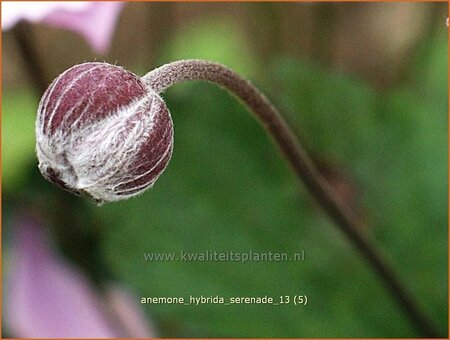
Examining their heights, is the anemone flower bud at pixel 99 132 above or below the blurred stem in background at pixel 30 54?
above

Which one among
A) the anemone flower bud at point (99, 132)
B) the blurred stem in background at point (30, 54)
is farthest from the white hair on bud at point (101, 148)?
the blurred stem in background at point (30, 54)

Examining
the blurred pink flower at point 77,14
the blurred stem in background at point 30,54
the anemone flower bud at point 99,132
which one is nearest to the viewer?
the anemone flower bud at point 99,132

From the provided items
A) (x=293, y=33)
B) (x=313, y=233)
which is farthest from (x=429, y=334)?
(x=293, y=33)

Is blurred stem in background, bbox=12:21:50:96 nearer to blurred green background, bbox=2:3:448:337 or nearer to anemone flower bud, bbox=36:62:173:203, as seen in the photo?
blurred green background, bbox=2:3:448:337

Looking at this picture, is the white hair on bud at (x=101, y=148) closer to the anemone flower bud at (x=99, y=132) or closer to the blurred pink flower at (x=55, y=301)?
the anemone flower bud at (x=99, y=132)

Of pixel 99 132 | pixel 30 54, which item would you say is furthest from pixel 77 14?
pixel 99 132

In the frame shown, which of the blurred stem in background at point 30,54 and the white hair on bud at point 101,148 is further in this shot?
the blurred stem in background at point 30,54

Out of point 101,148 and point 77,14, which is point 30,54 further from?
point 101,148

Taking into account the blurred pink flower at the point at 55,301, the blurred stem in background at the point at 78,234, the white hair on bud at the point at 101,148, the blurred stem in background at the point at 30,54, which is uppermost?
the white hair on bud at the point at 101,148

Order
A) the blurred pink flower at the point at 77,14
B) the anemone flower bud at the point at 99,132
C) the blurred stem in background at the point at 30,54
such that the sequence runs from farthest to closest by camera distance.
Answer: the blurred stem in background at the point at 30,54 → the blurred pink flower at the point at 77,14 → the anemone flower bud at the point at 99,132
